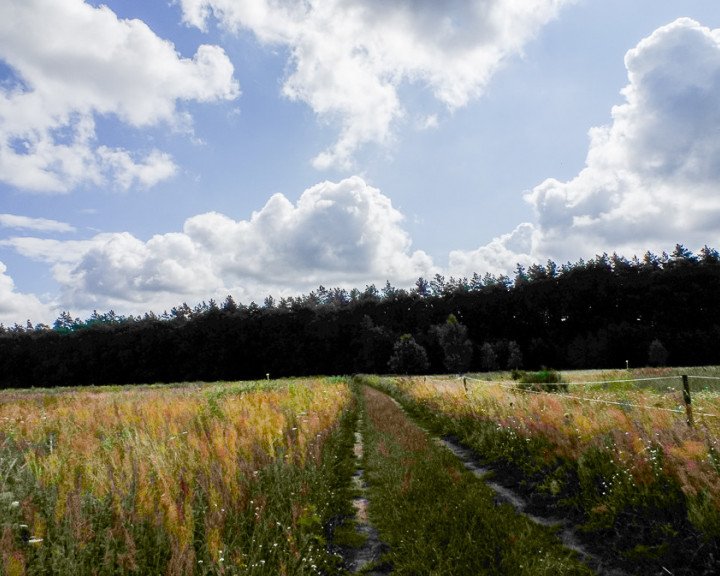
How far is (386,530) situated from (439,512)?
2.33 ft

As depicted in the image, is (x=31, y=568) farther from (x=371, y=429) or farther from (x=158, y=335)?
(x=158, y=335)

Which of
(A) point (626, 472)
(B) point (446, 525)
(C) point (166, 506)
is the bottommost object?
(B) point (446, 525)

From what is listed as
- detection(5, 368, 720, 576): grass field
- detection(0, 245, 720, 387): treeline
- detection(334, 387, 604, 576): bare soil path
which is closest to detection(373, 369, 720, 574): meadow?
detection(5, 368, 720, 576): grass field

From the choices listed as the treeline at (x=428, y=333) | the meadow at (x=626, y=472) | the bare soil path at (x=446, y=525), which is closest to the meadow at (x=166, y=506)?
the bare soil path at (x=446, y=525)

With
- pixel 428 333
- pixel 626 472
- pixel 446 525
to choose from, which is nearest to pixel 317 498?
pixel 446 525

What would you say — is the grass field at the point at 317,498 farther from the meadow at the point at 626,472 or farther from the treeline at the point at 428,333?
the treeline at the point at 428,333

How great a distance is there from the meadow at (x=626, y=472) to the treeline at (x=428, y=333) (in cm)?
4148

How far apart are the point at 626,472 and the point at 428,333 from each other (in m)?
55.5

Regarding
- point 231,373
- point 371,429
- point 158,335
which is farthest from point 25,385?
point 371,429

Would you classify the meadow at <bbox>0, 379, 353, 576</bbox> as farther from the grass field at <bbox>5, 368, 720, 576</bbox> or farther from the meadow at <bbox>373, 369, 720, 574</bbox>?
the meadow at <bbox>373, 369, 720, 574</bbox>

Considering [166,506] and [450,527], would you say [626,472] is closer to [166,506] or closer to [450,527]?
[450,527]

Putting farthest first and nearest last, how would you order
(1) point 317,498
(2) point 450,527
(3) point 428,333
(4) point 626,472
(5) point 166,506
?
(3) point 428,333 → (1) point 317,498 → (4) point 626,472 → (2) point 450,527 → (5) point 166,506

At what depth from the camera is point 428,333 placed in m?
59.8

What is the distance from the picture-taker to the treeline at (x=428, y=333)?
5306cm
